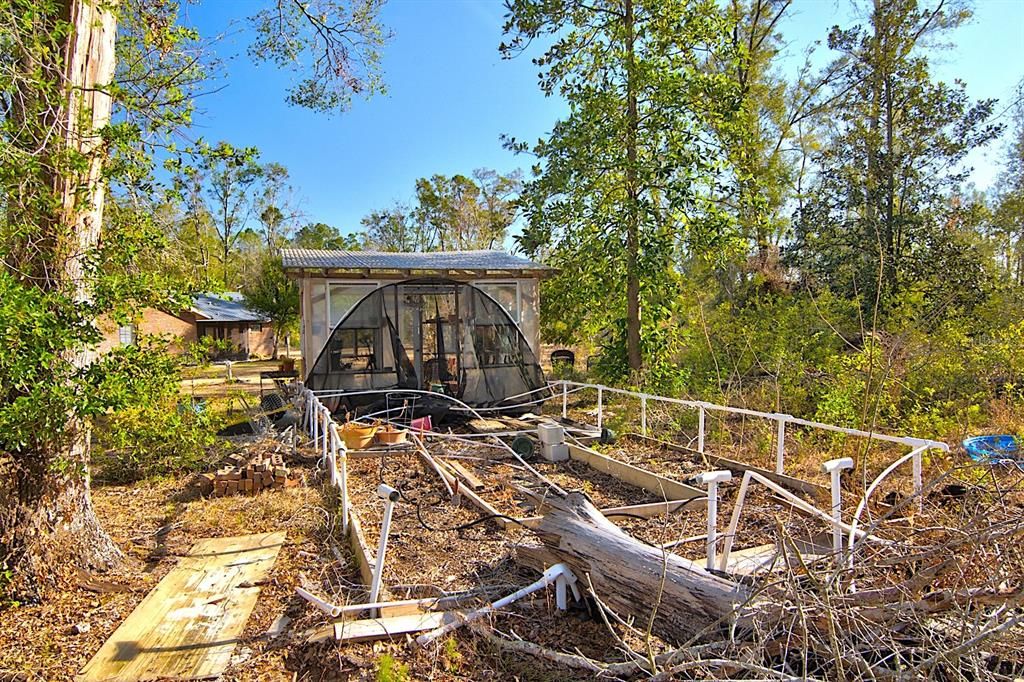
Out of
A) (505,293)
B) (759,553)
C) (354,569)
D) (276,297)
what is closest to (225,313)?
(276,297)

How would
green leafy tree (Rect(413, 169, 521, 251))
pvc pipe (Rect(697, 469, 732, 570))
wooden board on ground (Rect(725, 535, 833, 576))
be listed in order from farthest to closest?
green leafy tree (Rect(413, 169, 521, 251)) → wooden board on ground (Rect(725, 535, 833, 576)) → pvc pipe (Rect(697, 469, 732, 570))

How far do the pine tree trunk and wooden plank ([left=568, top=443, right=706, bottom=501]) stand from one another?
5.14m

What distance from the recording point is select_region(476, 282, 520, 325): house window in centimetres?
1298

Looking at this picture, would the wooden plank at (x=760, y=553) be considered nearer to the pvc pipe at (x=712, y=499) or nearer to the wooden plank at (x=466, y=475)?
the pvc pipe at (x=712, y=499)

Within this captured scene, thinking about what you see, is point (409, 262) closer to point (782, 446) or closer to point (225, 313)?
point (782, 446)

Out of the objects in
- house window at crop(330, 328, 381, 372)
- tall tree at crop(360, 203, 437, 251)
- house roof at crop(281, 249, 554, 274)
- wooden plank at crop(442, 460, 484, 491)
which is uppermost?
tall tree at crop(360, 203, 437, 251)

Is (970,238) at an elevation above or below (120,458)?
above

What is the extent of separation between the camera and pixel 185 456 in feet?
26.3

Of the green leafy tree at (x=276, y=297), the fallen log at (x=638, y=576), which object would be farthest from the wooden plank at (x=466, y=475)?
the green leafy tree at (x=276, y=297)

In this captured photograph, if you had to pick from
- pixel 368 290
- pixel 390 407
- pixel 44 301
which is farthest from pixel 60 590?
pixel 368 290

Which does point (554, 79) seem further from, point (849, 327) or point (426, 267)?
point (849, 327)

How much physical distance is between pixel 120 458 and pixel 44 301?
497 centimetres

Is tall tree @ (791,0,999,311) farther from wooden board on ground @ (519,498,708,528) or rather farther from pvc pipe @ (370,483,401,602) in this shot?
pvc pipe @ (370,483,401,602)

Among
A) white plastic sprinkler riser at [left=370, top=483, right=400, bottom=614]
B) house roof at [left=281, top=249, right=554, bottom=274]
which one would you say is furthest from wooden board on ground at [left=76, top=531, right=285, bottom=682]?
house roof at [left=281, top=249, right=554, bottom=274]
